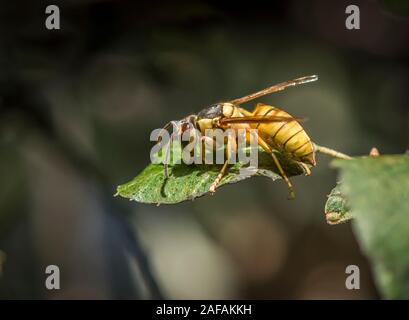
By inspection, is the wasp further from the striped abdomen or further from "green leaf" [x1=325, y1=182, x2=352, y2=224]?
"green leaf" [x1=325, y1=182, x2=352, y2=224]

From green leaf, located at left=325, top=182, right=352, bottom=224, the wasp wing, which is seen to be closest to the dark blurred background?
the wasp wing

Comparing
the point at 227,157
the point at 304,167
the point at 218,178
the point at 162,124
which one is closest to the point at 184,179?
the point at 218,178

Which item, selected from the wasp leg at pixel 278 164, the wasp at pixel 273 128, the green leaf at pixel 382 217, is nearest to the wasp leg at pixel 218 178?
the wasp at pixel 273 128

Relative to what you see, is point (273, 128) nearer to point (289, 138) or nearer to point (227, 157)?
point (289, 138)

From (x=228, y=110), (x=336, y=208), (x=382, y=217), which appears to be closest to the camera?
(x=382, y=217)

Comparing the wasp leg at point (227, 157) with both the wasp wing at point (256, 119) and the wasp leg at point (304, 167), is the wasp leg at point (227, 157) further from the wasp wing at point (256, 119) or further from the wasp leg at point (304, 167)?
the wasp leg at point (304, 167)
